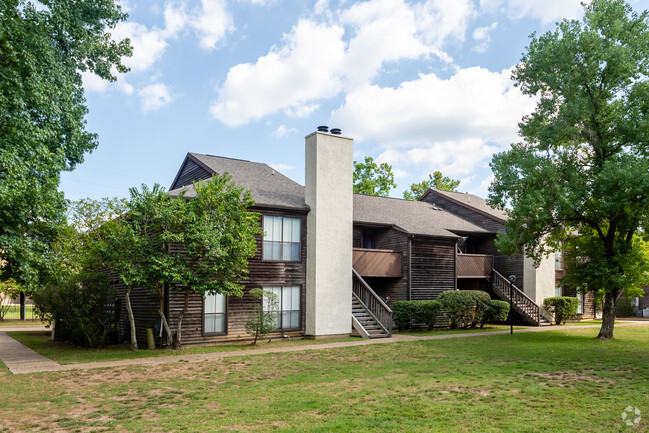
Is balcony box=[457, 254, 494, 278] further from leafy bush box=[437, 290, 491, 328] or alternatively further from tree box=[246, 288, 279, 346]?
tree box=[246, 288, 279, 346]

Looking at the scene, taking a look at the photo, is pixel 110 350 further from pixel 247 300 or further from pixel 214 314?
pixel 247 300

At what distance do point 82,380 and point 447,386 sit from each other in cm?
820

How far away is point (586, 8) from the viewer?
1975 cm

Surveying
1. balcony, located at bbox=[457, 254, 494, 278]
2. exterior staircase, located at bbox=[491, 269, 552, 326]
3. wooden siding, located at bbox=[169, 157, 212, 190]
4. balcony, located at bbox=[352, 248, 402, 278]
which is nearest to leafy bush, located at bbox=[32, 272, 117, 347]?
wooden siding, located at bbox=[169, 157, 212, 190]

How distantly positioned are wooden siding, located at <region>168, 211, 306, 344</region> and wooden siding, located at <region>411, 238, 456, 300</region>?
21.8 ft

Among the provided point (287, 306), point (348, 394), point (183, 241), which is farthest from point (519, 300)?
point (348, 394)

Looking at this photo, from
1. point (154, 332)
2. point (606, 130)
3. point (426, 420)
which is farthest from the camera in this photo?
point (606, 130)

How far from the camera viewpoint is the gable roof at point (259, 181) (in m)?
20.2

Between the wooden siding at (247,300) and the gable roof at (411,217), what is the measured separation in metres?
4.80

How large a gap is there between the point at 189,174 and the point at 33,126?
11119 millimetres

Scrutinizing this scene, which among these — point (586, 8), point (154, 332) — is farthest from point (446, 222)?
point (154, 332)

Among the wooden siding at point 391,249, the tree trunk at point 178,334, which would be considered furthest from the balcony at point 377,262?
the tree trunk at point 178,334

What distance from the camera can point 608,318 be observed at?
20.4 meters

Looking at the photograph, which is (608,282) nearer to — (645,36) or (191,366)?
(645,36)
